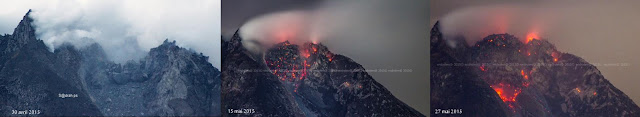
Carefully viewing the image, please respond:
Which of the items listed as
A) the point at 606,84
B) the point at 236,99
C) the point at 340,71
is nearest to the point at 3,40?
the point at 236,99

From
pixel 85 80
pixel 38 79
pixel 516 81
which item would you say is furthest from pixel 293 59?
pixel 38 79

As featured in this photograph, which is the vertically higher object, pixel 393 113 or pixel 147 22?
pixel 147 22

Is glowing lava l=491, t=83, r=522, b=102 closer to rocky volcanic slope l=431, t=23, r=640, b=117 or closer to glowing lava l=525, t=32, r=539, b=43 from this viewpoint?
rocky volcanic slope l=431, t=23, r=640, b=117

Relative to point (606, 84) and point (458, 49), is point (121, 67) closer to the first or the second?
point (458, 49)

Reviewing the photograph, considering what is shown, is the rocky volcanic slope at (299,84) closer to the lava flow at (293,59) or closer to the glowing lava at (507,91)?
the lava flow at (293,59)

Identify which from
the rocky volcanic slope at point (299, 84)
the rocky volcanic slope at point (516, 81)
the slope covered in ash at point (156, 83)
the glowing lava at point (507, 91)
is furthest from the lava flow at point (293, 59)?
the glowing lava at point (507, 91)
